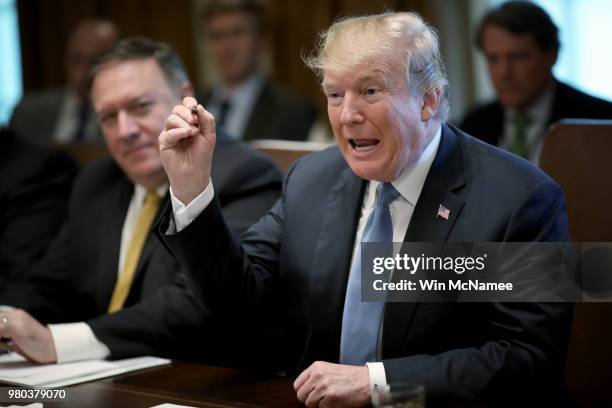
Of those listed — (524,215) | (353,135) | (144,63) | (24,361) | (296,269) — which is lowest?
(24,361)

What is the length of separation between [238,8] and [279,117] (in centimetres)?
79

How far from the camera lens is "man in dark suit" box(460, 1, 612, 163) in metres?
3.95

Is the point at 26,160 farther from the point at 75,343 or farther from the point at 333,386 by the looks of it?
the point at 333,386

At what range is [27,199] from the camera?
3.52 meters

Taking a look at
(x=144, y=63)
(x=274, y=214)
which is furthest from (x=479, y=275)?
(x=144, y=63)

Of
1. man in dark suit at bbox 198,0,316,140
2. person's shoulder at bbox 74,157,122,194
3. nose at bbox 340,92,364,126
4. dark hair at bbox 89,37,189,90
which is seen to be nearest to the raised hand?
nose at bbox 340,92,364,126

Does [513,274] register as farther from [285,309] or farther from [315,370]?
[285,309]

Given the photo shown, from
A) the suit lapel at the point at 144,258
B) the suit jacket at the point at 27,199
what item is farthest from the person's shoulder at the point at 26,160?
the suit lapel at the point at 144,258

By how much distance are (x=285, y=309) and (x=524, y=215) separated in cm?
71

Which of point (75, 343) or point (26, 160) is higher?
point (26, 160)

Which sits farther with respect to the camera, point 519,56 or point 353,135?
point 519,56

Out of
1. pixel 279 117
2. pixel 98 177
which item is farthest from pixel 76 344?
pixel 279 117

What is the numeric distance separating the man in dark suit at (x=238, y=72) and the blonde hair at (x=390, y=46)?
321 centimetres

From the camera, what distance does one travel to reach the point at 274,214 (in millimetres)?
2605
